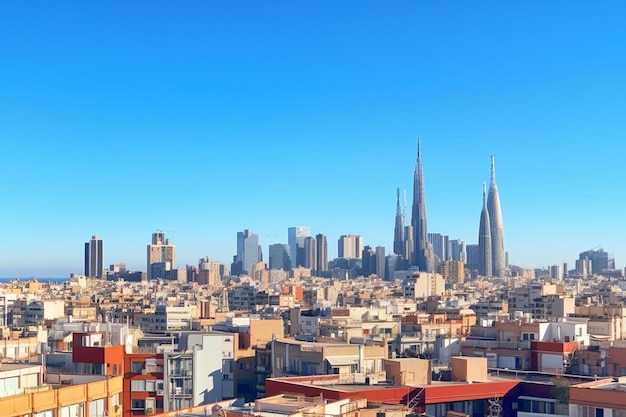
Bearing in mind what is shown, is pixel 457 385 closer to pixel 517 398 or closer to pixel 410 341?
pixel 517 398

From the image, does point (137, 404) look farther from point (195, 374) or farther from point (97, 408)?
point (97, 408)

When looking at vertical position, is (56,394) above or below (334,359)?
above

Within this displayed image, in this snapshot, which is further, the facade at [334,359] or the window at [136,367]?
the window at [136,367]

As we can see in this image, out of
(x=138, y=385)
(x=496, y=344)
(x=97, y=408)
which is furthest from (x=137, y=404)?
(x=496, y=344)

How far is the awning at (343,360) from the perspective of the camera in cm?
4016

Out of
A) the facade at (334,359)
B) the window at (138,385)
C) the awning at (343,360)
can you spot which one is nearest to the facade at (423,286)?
the facade at (334,359)

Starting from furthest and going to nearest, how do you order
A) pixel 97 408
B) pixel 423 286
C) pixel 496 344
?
pixel 423 286 → pixel 496 344 → pixel 97 408

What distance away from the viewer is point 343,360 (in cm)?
4031

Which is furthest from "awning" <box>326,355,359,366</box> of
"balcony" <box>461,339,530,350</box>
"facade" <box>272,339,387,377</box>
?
"balcony" <box>461,339,530,350</box>

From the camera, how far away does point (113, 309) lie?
10831cm

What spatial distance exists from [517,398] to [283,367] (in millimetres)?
10943

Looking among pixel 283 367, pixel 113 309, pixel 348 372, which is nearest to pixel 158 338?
pixel 283 367

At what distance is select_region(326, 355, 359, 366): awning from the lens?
40156 mm

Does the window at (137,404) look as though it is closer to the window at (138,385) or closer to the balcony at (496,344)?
the window at (138,385)
